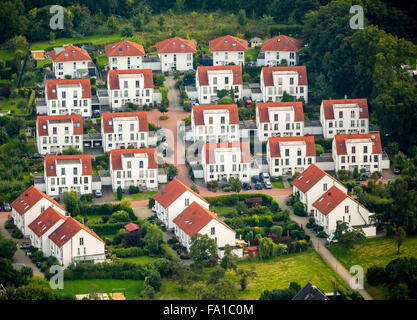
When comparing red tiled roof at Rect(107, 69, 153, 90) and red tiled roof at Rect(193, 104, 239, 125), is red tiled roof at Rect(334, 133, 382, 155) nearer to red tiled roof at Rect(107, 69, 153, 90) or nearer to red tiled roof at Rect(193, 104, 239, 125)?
red tiled roof at Rect(193, 104, 239, 125)

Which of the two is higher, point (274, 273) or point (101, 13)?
point (101, 13)

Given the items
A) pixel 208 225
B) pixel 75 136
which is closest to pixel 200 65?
pixel 75 136

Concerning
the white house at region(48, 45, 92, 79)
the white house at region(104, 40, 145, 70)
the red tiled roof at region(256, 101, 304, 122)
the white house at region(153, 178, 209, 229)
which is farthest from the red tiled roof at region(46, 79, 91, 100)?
the white house at region(153, 178, 209, 229)

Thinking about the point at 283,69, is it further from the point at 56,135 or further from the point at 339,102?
the point at 56,135

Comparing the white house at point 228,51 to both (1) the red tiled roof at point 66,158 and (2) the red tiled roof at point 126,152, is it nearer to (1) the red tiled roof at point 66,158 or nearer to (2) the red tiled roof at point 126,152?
(2) the red tiled roof at point 126,152

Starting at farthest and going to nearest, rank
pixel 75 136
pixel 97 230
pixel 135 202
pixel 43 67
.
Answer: pixel 43 67 → pixel 75 136 → pixel 135 202 → pixel 97 230

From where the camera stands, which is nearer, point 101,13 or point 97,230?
point 97,230

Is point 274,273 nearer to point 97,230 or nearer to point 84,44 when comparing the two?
point 97,230

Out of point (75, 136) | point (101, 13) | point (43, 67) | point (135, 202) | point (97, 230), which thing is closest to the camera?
point (97, 230)
